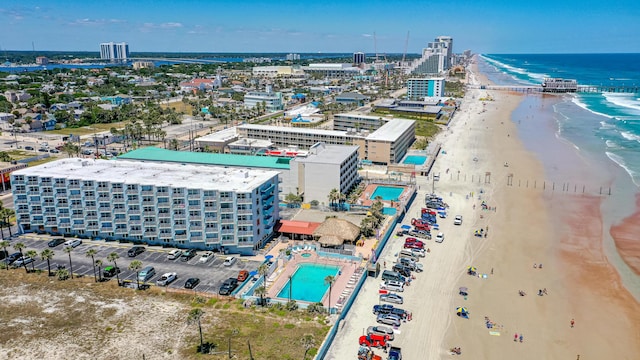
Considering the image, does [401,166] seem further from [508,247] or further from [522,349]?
[522,349]

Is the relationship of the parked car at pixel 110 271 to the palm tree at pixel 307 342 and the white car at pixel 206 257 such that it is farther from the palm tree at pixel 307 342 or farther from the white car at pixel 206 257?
the palm tree at pixel 307 342

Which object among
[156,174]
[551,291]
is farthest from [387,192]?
[156,174]

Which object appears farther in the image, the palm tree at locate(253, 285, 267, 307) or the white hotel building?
the white hotel building

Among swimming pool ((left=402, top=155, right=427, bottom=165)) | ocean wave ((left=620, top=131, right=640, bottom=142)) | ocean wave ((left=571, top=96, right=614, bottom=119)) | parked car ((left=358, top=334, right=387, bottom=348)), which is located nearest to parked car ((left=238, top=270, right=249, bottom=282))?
parked car ((left=358, top=334, right=387, bottom=348))

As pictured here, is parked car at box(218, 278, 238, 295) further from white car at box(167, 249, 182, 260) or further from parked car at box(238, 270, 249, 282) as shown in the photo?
white car at box(167, 249, 182, 260)

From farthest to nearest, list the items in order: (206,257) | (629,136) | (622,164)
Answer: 1. (629,136)
2. (622,164)
3. (206,257)

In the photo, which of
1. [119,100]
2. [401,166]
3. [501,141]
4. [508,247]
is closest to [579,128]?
[501,141]

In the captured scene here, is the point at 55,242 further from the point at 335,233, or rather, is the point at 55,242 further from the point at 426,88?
the point at 426,88
